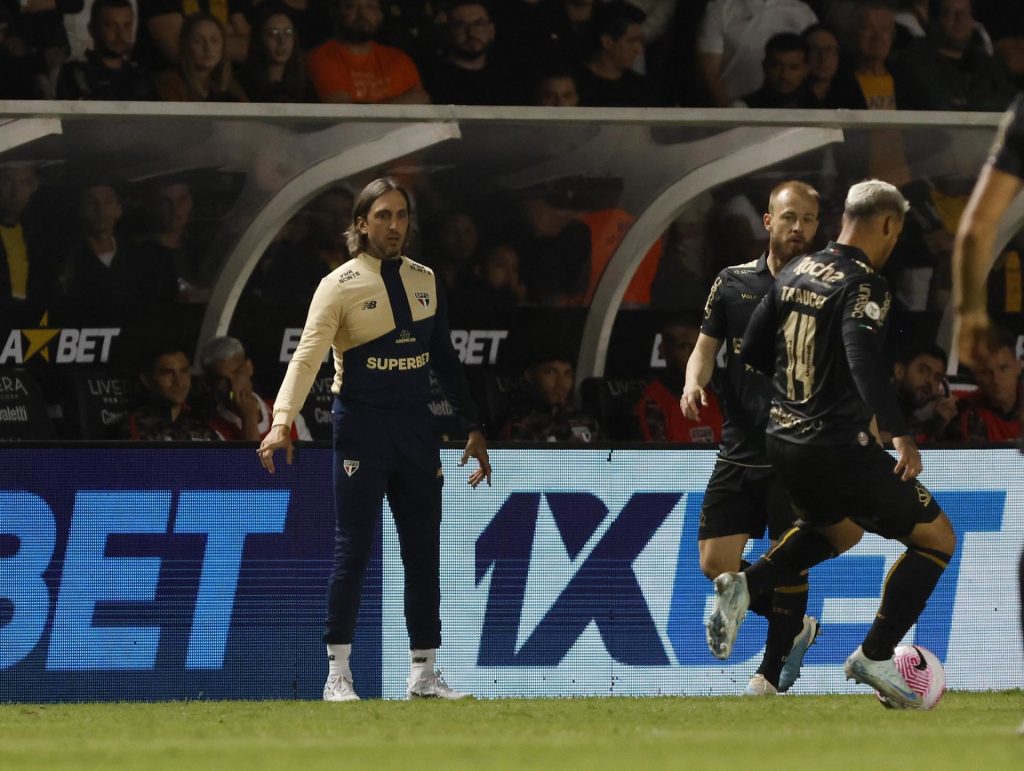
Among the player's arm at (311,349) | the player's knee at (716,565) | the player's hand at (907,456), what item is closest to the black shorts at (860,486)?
the player's hand at (907,456)

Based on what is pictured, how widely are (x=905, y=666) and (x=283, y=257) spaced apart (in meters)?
4.91

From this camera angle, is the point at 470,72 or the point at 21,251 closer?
the point at 21,251

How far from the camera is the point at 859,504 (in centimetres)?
609

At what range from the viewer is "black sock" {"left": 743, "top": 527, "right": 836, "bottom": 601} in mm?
6418

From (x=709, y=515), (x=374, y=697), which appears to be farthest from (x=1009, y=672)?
(x=374, y=697)

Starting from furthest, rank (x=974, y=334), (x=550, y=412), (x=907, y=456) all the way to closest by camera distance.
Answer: (x=550, y=412)
(x=907, y=456)
(x=974, y=334)

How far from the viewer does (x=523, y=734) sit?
17.5ft

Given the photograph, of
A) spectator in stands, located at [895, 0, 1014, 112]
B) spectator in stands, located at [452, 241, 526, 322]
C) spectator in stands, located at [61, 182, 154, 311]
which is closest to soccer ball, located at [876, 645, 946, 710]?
spectator in stands, located at [452, 241, 526, 322]

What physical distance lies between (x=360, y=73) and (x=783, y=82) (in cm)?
252

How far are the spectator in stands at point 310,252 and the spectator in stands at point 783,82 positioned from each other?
105 inches

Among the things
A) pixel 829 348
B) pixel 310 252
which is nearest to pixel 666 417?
pixel 310 252

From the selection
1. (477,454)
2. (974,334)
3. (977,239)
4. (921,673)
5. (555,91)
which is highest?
(977,239)

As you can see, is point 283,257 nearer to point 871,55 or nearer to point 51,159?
point 51,159

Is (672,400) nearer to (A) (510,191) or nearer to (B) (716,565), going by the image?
(A) (510,191)
